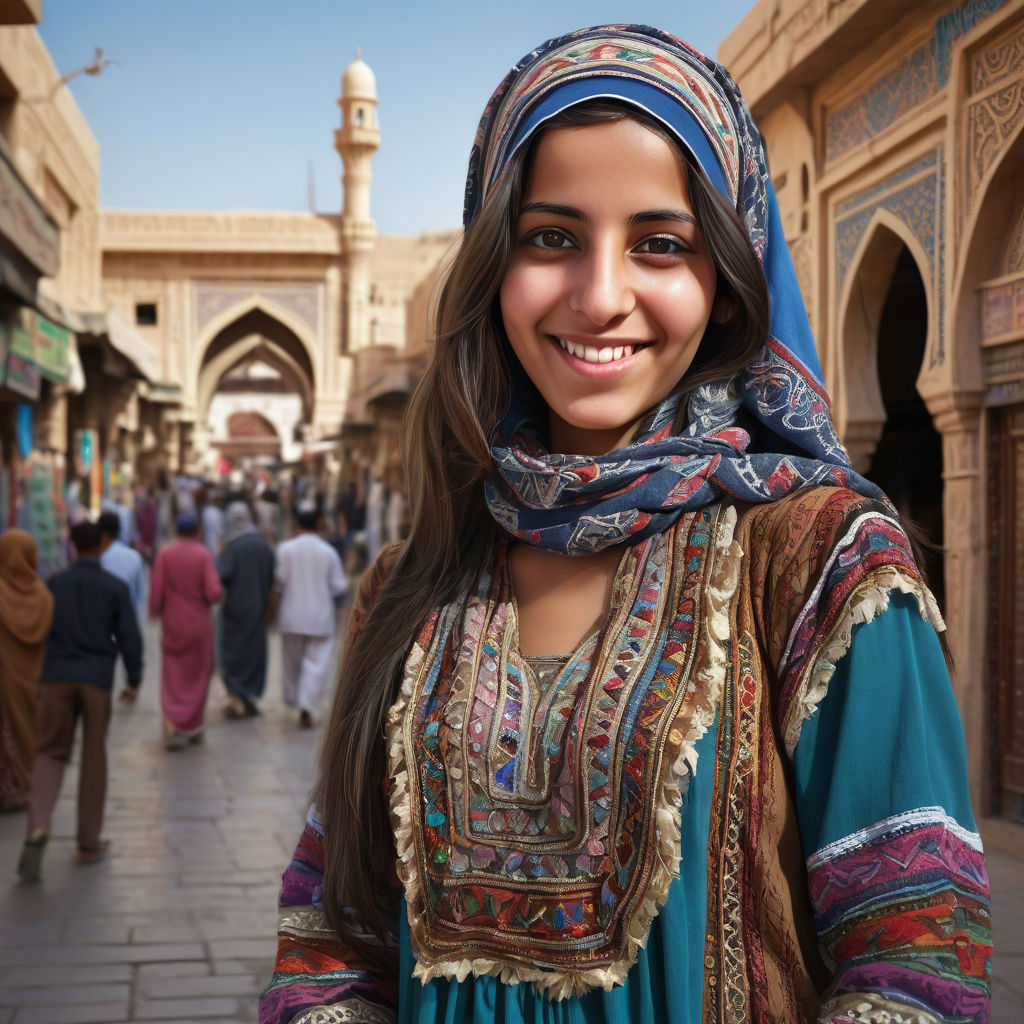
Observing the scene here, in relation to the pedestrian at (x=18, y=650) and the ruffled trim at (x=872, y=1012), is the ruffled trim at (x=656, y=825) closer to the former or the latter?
the ruffled trim at (x=872, y=1012)

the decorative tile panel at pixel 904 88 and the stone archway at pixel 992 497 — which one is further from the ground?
the decorative tile panel at pixel 904 88

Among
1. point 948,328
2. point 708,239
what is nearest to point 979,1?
point 948,328

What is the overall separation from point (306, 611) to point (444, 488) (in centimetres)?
674

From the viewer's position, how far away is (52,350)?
10320mm

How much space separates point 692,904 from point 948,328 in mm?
4887

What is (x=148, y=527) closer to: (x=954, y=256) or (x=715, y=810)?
(x=954, y=256)

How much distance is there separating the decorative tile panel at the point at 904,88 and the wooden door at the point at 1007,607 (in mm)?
1615

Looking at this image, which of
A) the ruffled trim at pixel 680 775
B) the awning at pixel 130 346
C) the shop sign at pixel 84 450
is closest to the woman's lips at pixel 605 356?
the ruffled trim at pixel 680 775

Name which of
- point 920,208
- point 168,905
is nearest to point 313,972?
point 168,905

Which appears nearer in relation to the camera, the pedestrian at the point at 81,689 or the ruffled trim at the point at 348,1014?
the ruffled trim at the point at 348,1014

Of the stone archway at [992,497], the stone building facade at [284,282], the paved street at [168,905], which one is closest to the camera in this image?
the paved street at [168,905]

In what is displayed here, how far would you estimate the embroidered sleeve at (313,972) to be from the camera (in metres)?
1.16

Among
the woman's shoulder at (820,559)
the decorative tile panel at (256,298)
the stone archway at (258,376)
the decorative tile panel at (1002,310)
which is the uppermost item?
the decorative tile panel at (256,298)

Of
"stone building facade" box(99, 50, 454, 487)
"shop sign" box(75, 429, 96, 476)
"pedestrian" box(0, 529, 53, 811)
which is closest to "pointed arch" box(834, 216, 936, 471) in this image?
"pedestrian" box(0, 529, 53, 811)
